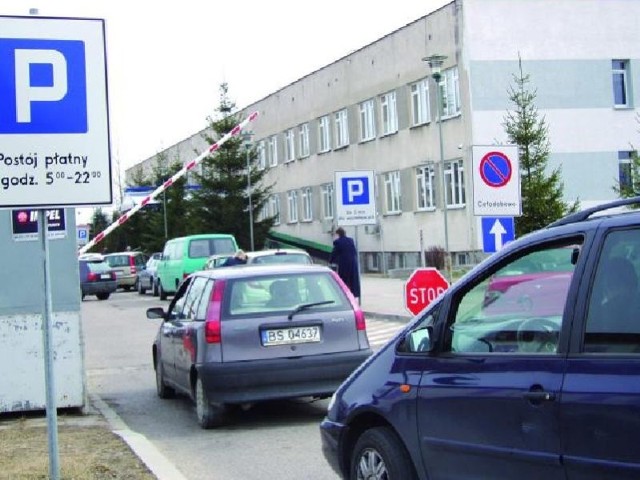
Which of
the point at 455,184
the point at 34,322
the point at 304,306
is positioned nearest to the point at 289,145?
the point at 455,184

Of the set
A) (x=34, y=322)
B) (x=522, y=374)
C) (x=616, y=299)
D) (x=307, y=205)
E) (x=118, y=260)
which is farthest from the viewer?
(x=307, y=205)

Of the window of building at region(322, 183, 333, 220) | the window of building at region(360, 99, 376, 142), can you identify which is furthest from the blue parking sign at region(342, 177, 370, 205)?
the window of building at region(322, 183, 333, 220)

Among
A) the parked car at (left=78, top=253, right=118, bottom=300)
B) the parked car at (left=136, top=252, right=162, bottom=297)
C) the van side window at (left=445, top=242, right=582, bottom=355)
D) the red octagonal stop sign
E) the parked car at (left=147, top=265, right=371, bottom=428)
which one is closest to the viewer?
the van side window at (left=445, top=242, right=582, bottom=355)

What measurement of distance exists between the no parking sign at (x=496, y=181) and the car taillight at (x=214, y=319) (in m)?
3.53

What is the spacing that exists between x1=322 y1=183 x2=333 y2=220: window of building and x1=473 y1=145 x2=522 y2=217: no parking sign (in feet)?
134

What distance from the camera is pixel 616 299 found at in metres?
4.41

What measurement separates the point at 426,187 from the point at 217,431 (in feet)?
108

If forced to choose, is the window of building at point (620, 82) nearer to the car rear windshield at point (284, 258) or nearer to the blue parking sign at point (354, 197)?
the car rear windshield at point (284, 258)

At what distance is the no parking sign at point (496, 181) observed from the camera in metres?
12.0

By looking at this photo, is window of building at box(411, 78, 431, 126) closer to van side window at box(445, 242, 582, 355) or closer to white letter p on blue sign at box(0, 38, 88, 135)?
white letter p on blue sign at box(0, 38, 88, 135)

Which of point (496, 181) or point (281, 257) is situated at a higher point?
point (496, 181)

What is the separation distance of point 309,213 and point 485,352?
52043 millimetres

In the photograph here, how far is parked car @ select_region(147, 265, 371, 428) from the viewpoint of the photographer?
9656 millimetres

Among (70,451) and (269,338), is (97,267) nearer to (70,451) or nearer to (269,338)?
(269,338)
